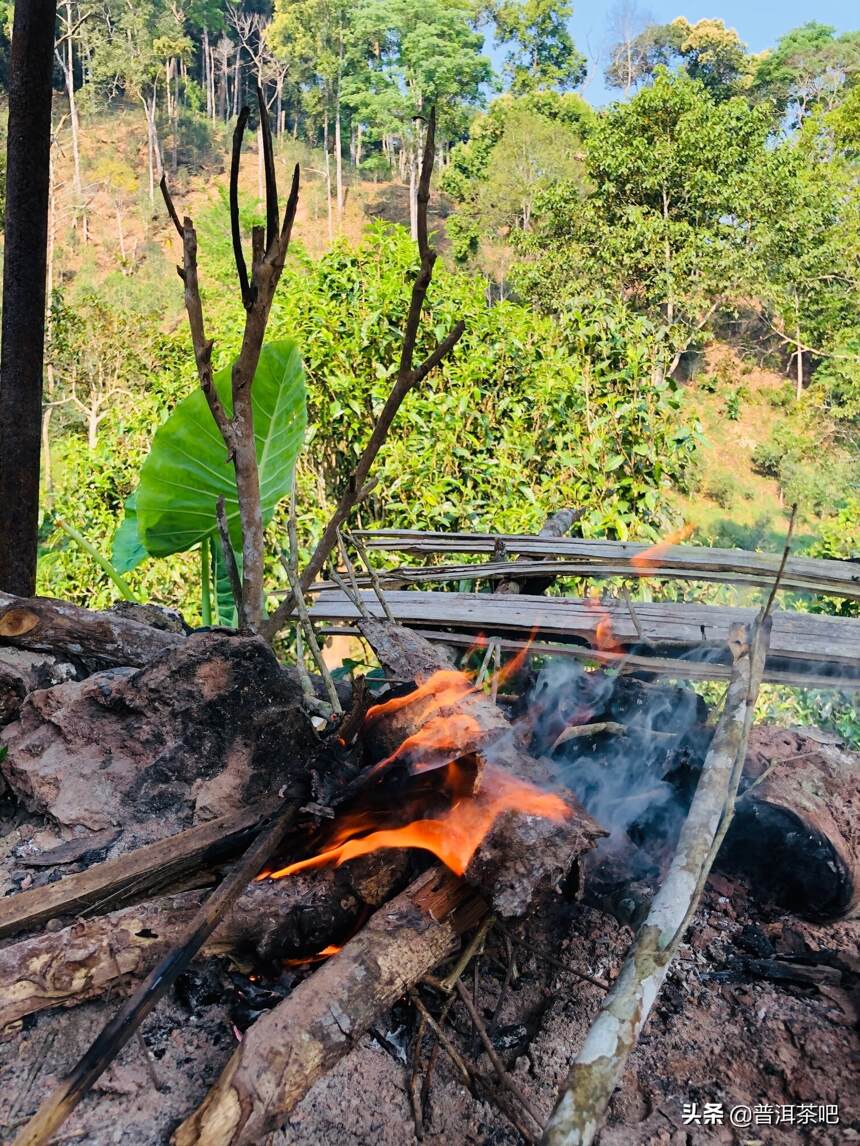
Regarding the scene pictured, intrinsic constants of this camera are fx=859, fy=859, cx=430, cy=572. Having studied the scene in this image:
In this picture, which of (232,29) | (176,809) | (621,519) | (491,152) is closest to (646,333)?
(621,519)

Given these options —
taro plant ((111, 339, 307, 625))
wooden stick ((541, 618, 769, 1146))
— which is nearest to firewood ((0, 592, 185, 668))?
taro plant ((111, 339, 307, 625))

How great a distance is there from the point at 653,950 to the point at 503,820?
1.08ft

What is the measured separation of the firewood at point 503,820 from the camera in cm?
143

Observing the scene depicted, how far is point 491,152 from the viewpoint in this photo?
105ft

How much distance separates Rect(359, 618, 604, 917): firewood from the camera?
1429 mm

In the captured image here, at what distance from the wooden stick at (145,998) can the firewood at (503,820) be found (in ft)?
0.98

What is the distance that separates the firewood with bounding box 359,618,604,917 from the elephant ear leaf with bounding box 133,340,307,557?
46.5 inches

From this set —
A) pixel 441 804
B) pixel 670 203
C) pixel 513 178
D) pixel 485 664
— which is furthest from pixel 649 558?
pixel 513 178

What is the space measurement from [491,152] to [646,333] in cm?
3031

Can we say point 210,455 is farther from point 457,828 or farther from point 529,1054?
point 529,1054

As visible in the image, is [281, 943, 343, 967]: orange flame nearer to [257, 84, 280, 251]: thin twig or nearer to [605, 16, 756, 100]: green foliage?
[257, 84, 280, 251]: thin twig

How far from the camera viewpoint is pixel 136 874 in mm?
1558

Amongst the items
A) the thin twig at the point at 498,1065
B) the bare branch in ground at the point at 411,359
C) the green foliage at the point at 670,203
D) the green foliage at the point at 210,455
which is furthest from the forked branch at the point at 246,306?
the green foliage at the point at 670,203

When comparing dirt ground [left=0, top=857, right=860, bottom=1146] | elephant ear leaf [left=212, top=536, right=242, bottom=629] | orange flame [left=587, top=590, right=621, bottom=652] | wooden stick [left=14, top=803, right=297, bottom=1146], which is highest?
wooden stick [left=14, top=803, right=297, bottom=1146]
